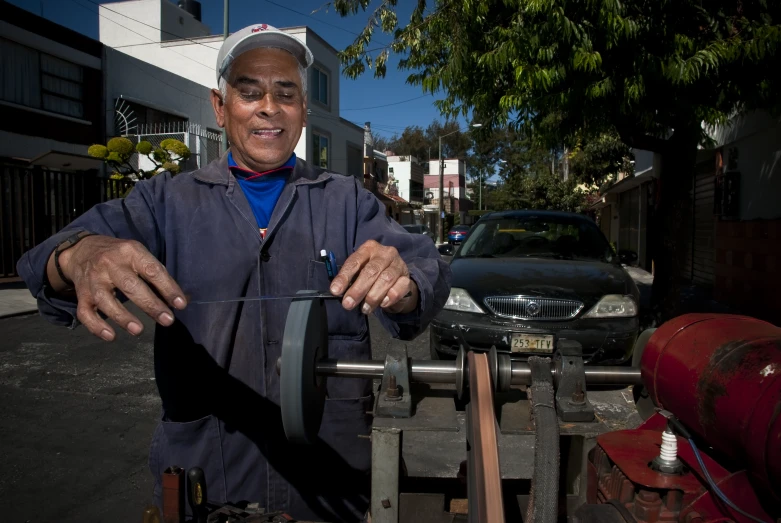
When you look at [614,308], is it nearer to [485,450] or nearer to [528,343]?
[528,343]

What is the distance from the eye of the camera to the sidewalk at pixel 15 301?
9516mm

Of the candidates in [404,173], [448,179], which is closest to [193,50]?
[404,173]

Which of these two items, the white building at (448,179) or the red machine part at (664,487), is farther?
the white building at (448,179)

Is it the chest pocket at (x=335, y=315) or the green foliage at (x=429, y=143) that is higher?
the green foliage at (x=429, y=143)

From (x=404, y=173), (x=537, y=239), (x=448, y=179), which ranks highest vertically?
(x=448, y=179)

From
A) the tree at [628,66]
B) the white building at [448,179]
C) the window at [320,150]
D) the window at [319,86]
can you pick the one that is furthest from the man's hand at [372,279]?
the white building at [448,179]

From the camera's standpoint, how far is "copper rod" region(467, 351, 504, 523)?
36.8 inches

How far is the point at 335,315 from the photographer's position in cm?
176

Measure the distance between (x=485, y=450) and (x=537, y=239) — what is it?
589 centimetres

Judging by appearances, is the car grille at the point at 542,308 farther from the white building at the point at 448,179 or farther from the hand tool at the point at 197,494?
the white building at the point at 448,179

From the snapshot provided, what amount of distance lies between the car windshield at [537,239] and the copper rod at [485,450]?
5322mm

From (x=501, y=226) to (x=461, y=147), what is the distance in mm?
64264

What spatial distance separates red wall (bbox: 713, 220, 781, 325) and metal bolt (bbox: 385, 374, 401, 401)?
8247 mm

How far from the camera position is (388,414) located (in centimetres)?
126
